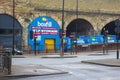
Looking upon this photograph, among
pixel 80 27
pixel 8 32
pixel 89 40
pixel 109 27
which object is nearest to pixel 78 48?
pixel 89 40

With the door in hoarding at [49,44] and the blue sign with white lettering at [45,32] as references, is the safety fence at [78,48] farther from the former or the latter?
the blue sign with white lettering at [45,32]

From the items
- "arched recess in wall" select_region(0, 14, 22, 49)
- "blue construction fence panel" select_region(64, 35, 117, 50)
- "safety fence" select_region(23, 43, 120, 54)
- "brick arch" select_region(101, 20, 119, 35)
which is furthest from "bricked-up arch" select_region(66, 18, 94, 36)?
"arched recess in wall" select_region(0, 14, 22, 49)

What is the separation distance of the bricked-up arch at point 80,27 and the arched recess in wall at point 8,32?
12.5 m

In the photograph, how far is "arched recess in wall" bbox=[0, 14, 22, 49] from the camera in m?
62.2

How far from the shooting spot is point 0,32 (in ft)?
205

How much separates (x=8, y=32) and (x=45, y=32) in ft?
22.7

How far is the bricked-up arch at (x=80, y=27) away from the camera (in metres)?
73.4

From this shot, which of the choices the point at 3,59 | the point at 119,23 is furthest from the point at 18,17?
the point at 3,59

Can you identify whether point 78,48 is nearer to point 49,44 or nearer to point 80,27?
point 49,44

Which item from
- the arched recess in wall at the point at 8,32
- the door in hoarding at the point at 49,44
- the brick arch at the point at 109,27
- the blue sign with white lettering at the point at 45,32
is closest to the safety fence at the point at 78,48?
the door in hoarding at the point at 49,44

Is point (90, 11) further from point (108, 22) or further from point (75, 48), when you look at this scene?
point (75, 48)

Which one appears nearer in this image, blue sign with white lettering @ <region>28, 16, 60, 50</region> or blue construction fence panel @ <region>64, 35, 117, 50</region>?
blue sign with white lettering @ <region>28, 16, 60, 50</region>

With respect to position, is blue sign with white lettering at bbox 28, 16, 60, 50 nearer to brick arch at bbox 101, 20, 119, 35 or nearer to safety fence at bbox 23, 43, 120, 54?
safety fence at bbox 23, 43, 120, 54

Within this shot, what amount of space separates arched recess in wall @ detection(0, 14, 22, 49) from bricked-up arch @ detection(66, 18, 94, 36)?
12478 millimetres
